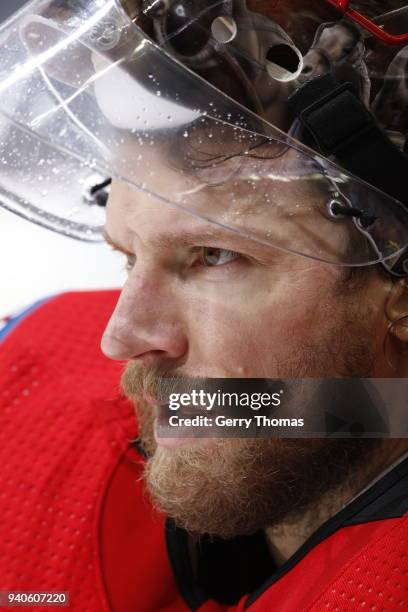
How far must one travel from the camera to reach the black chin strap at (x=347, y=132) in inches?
27.3

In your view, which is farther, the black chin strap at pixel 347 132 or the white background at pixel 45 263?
the white background at pixel 45 263

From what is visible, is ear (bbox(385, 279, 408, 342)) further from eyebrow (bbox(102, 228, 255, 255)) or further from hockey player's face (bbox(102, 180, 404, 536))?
eyebrow (bbox(102, 228, 255, 255))

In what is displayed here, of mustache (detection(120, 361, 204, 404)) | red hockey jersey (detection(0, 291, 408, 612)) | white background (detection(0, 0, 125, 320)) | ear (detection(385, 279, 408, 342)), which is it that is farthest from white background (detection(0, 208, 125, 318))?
ear (detection(385, 279, 408, 342))

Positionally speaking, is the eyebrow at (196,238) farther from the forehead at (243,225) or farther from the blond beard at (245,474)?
the blond beard at (245,474)

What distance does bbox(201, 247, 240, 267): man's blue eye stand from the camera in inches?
29.5

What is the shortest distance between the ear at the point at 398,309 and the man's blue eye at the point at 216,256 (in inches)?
5.7

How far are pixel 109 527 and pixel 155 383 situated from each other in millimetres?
259

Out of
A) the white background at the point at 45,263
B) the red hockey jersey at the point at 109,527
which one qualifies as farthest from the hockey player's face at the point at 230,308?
the white background at the point at 45,263

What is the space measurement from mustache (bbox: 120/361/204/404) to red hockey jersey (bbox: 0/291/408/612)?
188 millimetres

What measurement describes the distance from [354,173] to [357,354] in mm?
174

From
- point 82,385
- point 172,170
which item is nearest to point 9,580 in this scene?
point 82,385

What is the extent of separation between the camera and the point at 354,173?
704mm

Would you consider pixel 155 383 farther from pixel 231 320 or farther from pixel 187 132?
pixel 187 132

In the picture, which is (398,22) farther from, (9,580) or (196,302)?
(9,580)
